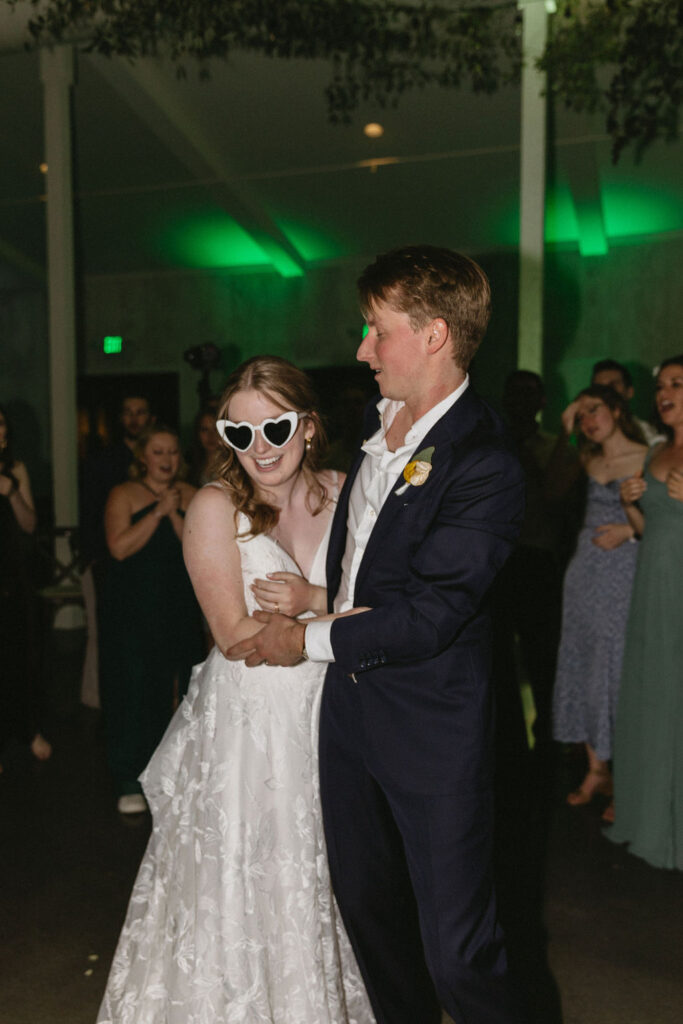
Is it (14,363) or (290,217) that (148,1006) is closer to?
(290,217)

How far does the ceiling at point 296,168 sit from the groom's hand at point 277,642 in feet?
18.7

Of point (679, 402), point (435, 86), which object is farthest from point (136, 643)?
point (435, 86)

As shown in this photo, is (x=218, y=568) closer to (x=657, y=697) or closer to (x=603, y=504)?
(x=657, y=697)

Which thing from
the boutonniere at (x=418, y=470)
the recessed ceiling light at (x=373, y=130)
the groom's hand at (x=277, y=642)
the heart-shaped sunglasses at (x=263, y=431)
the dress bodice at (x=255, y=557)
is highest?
the recessed ceiling light at (x=373, y=130)

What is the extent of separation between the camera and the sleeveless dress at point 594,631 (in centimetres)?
373

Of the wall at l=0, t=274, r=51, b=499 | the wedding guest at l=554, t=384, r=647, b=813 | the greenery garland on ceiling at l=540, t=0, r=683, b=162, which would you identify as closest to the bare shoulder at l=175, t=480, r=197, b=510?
the wedding guest at l=554, t=384, r=647, b=813

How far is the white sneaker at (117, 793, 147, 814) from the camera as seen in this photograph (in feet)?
11.7

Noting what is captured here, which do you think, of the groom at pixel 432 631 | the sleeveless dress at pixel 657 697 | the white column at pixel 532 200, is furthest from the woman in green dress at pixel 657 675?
the white column at pixel 532 200

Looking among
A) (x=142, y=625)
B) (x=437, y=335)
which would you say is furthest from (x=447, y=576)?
(x=142, y=625)

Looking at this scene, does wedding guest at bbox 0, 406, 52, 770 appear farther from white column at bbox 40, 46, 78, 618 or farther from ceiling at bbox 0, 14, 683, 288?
ceiling at bbox 0, 14, 683, 288

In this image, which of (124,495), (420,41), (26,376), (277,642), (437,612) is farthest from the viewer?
(26,376)

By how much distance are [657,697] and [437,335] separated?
6.77ft

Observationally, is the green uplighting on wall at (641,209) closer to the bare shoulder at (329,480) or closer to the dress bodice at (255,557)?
the bare shoulder at (329,480)

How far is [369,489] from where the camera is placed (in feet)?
5.76
